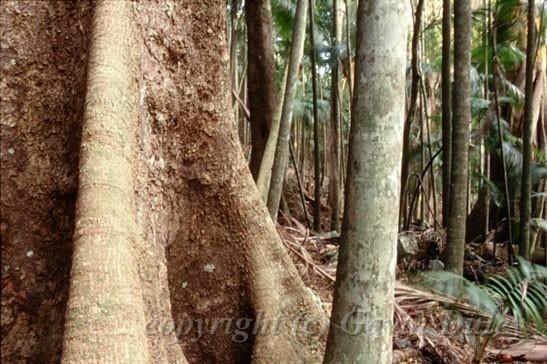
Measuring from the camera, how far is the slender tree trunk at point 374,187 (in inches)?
81.0

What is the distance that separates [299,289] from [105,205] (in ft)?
4.44

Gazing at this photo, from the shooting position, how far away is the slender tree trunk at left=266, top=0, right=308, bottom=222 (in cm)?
441

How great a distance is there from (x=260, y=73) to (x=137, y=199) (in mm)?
3769

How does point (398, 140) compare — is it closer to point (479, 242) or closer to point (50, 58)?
point (50, 58)

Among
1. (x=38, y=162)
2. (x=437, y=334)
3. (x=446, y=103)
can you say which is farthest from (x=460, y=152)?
(x=38, y=162)

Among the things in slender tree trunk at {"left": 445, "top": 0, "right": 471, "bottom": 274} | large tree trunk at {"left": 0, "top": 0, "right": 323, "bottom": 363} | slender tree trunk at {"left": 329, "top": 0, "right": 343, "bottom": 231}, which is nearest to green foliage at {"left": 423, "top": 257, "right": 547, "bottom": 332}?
slender tree trunk at {"left": 445, "top": 0, "right": 471, "bottom": 274}

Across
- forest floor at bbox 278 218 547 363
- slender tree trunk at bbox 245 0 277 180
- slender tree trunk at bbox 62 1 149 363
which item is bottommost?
forest floor at bbox 278 218 547 363

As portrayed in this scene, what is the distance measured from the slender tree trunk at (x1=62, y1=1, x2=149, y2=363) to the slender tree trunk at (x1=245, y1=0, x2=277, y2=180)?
11.4 feet

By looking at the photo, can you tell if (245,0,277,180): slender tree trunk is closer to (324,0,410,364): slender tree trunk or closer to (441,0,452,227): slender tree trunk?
(441,0,452,227): slender tree trunk

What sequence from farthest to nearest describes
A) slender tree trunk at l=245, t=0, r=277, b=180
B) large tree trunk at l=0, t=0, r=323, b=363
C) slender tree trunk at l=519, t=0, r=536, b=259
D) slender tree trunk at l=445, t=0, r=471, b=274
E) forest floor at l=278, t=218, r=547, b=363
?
slender tree trunk at l=519, t=0, r=536, b=259
slender tree trunk at l=245, t=0, r=277, b=180
slender tree trunk at l=445, t=0, r=471, b=274
forest floor at l=278, t=218, r=547, b=363
large tree trunk at l=0, t=0, r=323, b=363

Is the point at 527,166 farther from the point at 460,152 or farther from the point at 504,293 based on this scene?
the point at 504,293

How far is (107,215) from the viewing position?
1595 mm

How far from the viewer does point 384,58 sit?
2.05m

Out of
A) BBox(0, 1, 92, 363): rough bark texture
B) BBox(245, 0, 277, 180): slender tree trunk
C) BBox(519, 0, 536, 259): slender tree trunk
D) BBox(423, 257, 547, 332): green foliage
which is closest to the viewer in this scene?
BBox(0, 1, 92, 363): rough bark texture
